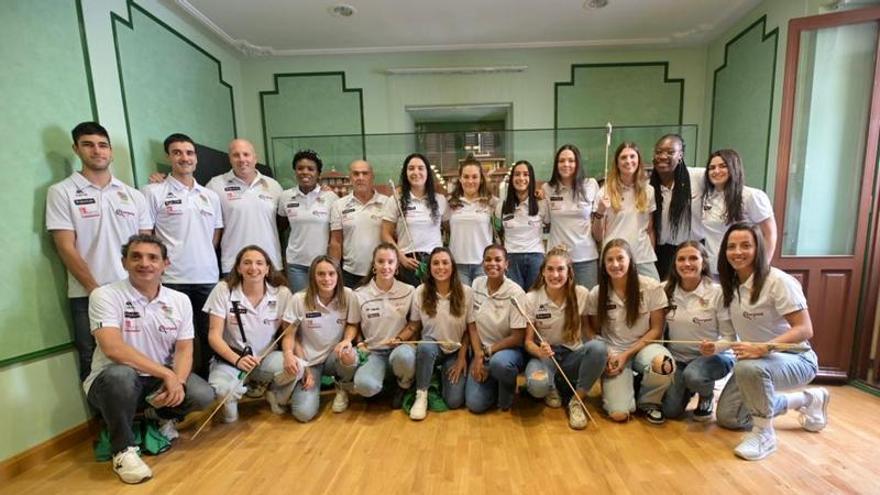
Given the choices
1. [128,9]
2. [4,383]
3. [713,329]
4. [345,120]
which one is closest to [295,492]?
[4,383]

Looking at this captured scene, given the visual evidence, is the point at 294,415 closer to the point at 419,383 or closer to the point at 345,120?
the point at 419,383

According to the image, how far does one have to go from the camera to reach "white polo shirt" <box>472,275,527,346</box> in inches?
88.4

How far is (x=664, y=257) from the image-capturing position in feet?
8.38

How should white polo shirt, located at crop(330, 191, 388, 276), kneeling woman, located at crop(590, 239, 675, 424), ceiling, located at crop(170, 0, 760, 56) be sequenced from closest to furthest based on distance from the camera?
1. kneeling woman, located at crop(590, 239, 675, 424)
2. white polo shirt, located at crop(330, 191, 388, 276)
3. ceiling, located at crop(170, 0, 760, 56)

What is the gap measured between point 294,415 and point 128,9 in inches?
115

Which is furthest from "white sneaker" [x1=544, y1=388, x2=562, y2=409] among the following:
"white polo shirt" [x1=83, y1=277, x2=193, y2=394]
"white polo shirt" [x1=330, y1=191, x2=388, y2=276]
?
"white polo shirt" [x1=83, y1=277, x2=193, y2=394]

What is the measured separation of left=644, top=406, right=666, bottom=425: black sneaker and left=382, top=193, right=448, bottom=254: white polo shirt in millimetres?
1575

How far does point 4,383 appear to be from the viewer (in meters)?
1.85

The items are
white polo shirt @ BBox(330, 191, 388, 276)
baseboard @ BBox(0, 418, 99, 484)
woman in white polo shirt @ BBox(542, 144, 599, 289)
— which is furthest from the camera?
white polo shirt @ BBox(330, 191, 388, 276)

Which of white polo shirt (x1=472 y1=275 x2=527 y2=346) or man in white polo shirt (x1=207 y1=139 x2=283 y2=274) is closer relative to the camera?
white polo shirt (x1=472 y1=275 x2=527 y2=346)

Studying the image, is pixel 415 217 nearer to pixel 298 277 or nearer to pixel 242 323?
pixel 298 277

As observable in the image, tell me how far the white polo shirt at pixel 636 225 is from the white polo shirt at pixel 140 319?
2.55 metres

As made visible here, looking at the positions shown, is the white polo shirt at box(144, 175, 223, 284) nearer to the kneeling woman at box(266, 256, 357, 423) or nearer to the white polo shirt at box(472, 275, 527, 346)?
the kneeling woman at box(266, 256, 357, 423)

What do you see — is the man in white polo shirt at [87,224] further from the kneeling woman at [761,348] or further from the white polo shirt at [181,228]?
the kneeling woman at [761,348]
